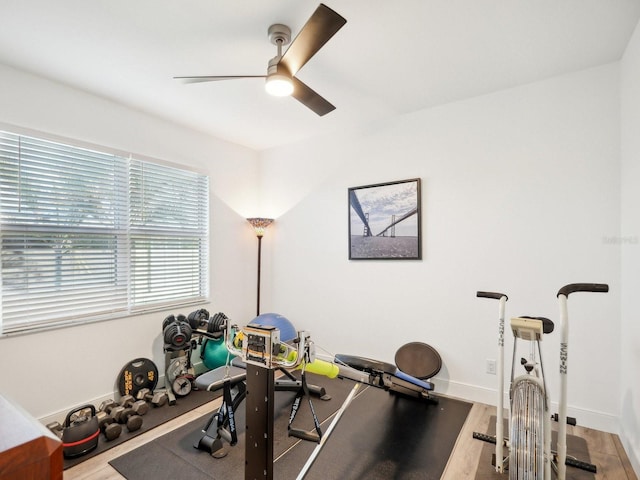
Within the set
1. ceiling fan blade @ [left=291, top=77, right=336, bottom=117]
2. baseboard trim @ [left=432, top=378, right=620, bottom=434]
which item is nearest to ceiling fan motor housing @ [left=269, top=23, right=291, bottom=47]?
ceiling fan blade @ [left=291, top=77, right=336, bottom=117]

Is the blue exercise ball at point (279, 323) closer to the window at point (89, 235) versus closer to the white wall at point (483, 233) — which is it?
the white wall at point (483, 233)

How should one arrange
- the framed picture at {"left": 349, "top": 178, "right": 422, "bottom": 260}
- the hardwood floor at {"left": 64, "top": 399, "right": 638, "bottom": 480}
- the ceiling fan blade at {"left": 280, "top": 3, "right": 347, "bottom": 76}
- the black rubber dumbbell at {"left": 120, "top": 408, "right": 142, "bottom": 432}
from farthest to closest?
the framed picture at {"left": 349, "top": 178, "right": 422, "bottom": 260}, the black rubber dumbbell at {"left": 120, "top": 408, "right": 142, "bottom": 432}, the hardwood floor at {"left": 64, "top": 399, "right": 638, "bottom": 480}, the ceiling fan blade at {"left": 280, "top": 3, "right": 347, "bottom": 76}

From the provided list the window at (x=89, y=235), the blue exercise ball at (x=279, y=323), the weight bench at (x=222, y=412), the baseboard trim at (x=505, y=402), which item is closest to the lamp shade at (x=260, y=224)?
the window at (x=89, y=235)

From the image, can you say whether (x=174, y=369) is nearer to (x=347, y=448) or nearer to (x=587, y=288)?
(x=347, y=448)

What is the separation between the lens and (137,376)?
2891 millimetres

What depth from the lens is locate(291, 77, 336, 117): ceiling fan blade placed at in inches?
82.6

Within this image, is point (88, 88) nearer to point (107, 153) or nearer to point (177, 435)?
point (107, 153)

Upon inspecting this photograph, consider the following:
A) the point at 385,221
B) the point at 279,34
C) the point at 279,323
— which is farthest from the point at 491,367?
the point at 279,34

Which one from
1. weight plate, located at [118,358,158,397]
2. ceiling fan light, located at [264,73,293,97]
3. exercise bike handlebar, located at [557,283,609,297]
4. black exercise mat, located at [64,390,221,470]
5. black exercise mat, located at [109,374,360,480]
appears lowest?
black exercise mat, located at [64,390,221,470]

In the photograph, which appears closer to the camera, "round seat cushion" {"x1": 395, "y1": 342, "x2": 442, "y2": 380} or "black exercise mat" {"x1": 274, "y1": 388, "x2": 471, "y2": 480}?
"black exercise mat" {"x1": 274, "y1": 388, "x2": 471, "y2": 480}

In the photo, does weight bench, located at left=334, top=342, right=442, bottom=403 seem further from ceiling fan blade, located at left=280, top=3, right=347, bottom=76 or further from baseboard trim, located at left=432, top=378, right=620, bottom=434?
ceiling fan blade, located at left=280, top=3, right=347, bottom=76

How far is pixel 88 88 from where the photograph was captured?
2674mm

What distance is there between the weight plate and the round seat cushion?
7.39 feet

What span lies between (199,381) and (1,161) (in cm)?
210
